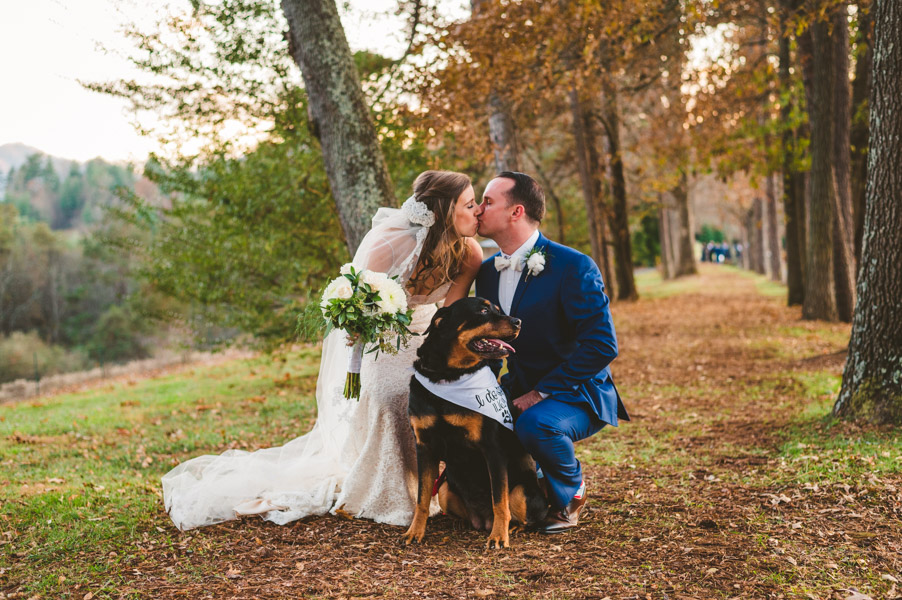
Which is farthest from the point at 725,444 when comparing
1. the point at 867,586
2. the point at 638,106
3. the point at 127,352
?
the point at 127,352

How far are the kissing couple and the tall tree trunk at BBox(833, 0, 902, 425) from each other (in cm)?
271

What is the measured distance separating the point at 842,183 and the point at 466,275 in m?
11.3

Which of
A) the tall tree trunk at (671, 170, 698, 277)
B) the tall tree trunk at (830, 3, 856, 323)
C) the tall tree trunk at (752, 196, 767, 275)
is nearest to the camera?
the tall tree trunk at (830, 3, 856, 323)

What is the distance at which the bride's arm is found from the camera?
5031 mm

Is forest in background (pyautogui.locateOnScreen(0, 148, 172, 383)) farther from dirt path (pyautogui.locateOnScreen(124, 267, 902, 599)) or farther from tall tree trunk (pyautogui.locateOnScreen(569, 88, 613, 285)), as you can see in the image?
dirt path (pyautogui.locateOnScreen(124, 267, 902, 599))

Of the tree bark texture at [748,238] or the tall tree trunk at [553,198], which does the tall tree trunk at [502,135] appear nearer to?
the tall tree trunk at [553,198]

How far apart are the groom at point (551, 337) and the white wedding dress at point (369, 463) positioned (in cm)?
55

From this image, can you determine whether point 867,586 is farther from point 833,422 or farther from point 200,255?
point 200,255

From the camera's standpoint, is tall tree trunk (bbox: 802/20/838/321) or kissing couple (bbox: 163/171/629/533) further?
tall tree trunk (bbox: 802/20/838/321)

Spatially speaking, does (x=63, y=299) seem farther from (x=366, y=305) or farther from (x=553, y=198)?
(x=366, y=305)

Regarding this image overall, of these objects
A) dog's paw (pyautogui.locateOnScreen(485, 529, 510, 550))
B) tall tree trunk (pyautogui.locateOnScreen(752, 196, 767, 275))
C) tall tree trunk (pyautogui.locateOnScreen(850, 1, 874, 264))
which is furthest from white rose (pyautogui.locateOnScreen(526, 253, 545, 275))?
tall tree trunk (pyautogui.locateOnScreen(752, 196, 767, 275))

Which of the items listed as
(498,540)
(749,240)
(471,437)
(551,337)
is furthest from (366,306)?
(749,240)

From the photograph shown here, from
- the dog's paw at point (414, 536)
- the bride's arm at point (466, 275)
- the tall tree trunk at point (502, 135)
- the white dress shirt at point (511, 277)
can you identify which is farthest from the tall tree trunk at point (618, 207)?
the dog's paw at point (414, 536)

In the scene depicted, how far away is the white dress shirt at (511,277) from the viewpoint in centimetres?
456
